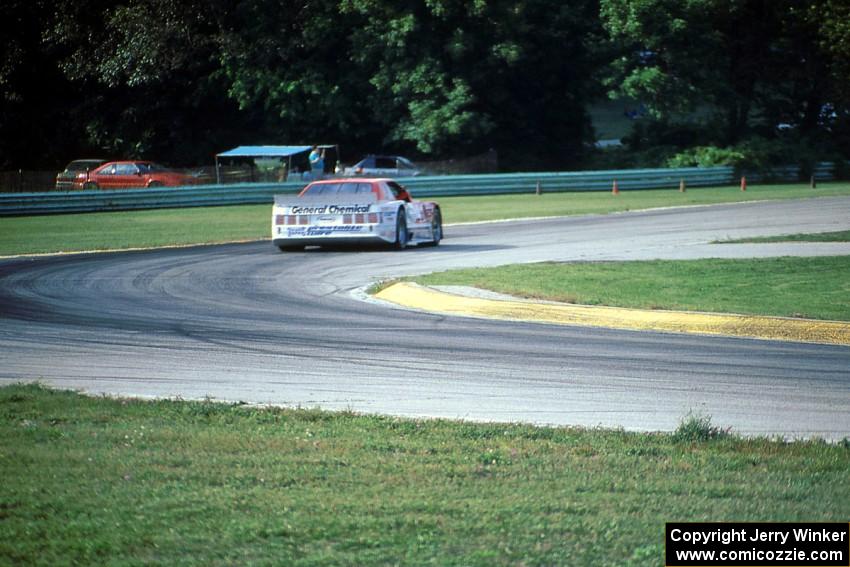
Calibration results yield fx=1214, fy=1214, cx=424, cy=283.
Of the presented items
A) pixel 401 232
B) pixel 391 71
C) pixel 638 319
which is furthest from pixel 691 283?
pixel 391 71

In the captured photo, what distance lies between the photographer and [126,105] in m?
55.2

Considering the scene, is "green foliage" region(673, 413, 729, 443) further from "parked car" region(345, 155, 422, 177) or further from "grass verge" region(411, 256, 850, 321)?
"parked car" region(345, 155, 422, 177)

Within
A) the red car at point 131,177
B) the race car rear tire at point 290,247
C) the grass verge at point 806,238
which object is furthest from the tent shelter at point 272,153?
the grass verge at point 806,238

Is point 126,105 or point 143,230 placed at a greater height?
point 126,105

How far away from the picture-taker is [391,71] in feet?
174

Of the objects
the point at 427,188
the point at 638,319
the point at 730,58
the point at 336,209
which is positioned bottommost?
the point at 638,319

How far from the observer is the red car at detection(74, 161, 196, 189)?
44.4 meters

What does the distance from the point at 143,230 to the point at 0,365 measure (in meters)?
Result: 18.2

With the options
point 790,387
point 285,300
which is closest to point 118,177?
point 285,300

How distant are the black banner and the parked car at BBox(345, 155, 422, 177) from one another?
44.8 meters

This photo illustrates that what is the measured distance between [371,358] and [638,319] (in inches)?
138

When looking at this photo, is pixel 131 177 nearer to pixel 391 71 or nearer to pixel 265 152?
pixel 265 152

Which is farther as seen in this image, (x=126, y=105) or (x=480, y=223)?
(x=126, y=105)

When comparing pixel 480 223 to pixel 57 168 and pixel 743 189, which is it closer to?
pixel 743 189
